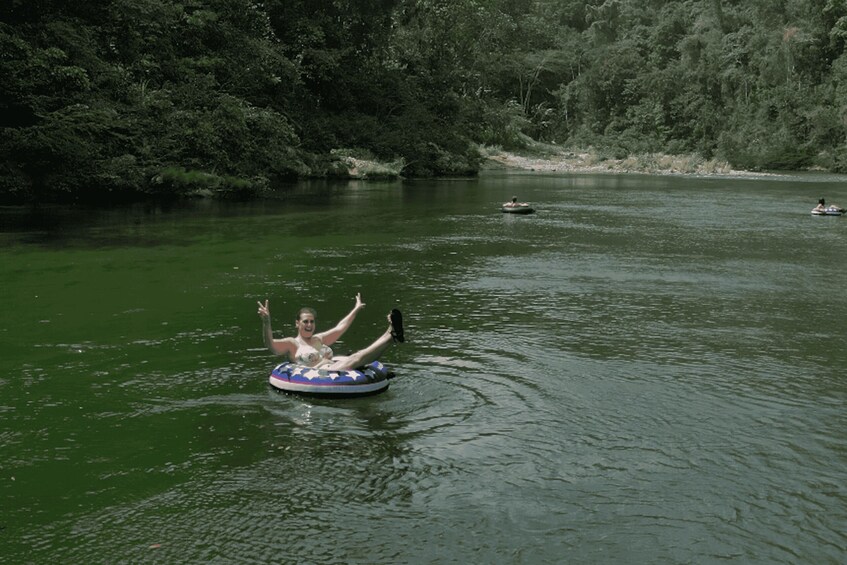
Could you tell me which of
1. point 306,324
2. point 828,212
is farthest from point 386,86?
point 306,324

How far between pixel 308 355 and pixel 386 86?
46.5 m

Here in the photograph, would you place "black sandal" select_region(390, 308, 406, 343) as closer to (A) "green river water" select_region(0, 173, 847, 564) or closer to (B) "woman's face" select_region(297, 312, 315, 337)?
(A) "green river water" select_region(0, 173, 847, 564)

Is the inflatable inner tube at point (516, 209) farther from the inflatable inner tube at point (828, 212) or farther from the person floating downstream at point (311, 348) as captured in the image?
the person floating downstream at point (311, 348)

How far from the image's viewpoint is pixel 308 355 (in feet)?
28.4

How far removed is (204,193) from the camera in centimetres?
3067

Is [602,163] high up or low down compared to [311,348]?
down

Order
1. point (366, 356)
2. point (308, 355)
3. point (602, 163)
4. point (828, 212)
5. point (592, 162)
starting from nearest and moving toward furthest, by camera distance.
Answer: point (366, 356) < point (308, 355) < point (828, 212) < point (602, 163) < point (592, 162)

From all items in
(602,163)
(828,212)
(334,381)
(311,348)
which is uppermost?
A: (311,348)

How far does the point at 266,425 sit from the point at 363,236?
1423 centimetres

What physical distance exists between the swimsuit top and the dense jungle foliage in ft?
55.2

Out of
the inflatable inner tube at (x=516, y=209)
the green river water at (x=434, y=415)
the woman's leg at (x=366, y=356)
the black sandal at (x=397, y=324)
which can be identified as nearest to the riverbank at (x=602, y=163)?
the inflatable inner tube at (x=516, y=209)

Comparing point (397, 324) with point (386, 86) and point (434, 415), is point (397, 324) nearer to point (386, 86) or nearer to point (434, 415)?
point (434, 415)

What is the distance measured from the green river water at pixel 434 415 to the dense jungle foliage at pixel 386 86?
815 cm

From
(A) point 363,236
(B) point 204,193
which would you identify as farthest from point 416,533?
(B) point 204,193
